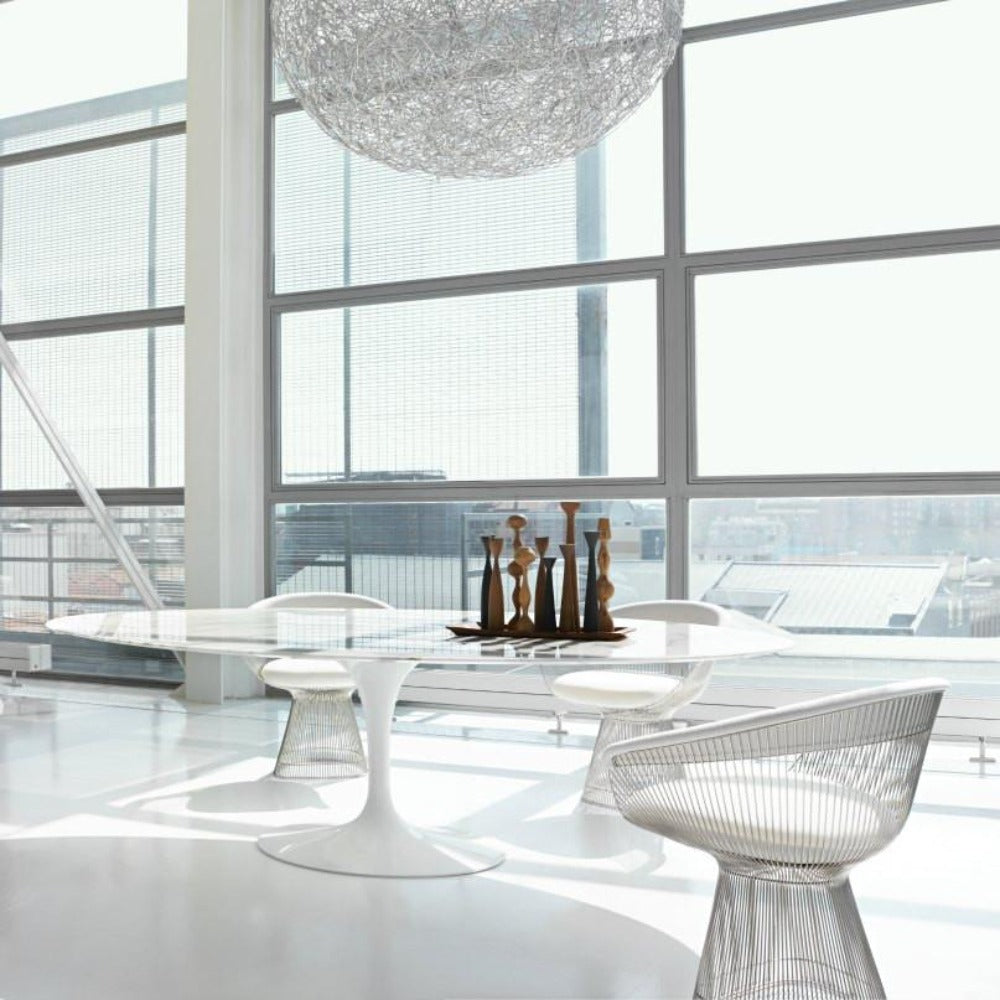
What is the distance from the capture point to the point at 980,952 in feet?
8.32

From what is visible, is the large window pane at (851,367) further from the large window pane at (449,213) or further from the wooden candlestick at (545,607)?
the wooden candlestick at (545,607)

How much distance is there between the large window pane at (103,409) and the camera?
20.6 ft

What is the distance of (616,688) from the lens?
3639 mm

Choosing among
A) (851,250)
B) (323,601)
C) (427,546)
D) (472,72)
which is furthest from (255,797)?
(851,250)

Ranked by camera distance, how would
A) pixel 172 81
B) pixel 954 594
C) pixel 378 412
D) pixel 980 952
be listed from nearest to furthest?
pixel 980 952, pixel 954 594, pixel 378 412, pixel 172 81

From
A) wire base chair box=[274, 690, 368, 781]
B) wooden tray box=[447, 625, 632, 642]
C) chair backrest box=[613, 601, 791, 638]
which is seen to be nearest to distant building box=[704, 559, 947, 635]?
chair backrest box=[613, 601, 791, 638]

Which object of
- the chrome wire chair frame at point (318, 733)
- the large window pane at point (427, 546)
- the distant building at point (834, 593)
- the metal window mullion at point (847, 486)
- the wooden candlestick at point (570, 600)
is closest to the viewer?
the wooden candlestick at point (570, 600)

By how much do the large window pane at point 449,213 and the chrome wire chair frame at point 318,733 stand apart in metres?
2.14

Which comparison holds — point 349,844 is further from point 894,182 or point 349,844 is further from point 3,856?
point 894,182

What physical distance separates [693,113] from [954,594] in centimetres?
244

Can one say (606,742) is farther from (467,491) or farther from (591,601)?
(467,491)

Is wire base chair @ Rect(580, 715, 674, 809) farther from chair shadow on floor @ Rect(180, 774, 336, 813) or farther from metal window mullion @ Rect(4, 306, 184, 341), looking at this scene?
metal window mullion @ Rect(4, 306, 184, 341)

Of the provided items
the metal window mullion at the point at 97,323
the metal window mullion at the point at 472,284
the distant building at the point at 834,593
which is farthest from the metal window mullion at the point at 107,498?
the distant building at the point at 834,593

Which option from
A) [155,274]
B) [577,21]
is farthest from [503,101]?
[155,274]
